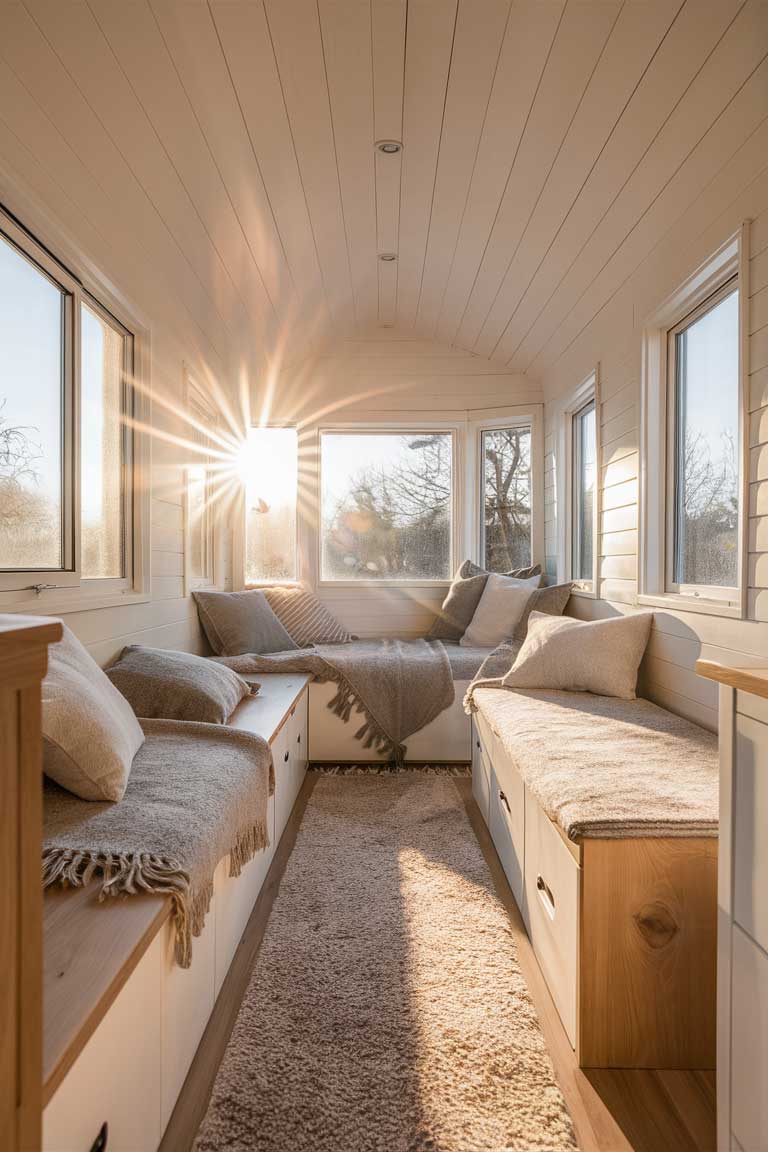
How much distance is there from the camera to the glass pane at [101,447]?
2.34 m

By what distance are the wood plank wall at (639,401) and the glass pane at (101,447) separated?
1921 mm

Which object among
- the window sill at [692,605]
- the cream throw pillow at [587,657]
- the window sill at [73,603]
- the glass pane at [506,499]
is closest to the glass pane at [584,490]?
the glass pane at [506,499]

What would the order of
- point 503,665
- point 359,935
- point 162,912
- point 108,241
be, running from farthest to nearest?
point 503,665
point 108,241
point 359,935
point 162,912

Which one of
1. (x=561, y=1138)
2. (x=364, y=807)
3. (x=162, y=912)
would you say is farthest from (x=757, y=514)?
(x=364, y=807)

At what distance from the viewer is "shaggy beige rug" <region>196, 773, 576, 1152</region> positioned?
125cm

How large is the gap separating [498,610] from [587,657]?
4.56 ft

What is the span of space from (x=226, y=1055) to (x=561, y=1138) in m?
0.64

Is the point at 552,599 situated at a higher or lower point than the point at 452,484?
lower

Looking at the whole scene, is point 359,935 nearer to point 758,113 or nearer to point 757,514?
point 757,514

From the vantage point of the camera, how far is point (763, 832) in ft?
3.22

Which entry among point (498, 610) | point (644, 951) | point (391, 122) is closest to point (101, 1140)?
point (644, 951)

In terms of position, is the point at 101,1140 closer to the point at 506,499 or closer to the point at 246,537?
the point at 246,537

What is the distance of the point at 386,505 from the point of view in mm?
4820

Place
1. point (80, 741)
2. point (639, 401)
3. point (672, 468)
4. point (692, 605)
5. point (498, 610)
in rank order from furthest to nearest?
point (498, 610)
point (639, 401)
point (672, 468)
point (692, 605)
point (80, 741)
